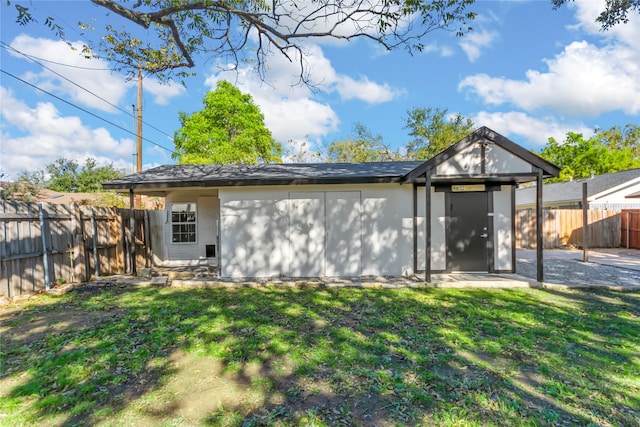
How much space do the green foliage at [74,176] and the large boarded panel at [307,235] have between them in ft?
112

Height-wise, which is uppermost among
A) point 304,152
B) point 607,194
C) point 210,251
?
point 304,152

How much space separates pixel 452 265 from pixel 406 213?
1.82 meters

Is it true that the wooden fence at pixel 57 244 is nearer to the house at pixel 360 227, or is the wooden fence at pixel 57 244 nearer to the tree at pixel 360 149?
the house at pixel 360 227

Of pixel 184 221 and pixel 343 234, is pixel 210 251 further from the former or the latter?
pixel 343 234

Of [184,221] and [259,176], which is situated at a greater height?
[259,176]

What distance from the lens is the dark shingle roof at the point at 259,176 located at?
7.52 meters

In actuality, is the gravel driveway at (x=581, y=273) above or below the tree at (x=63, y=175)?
below

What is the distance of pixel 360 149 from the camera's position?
26906mm

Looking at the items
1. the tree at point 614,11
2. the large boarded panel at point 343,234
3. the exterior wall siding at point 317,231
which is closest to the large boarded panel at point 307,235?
the exterior wall siding at point 317,231

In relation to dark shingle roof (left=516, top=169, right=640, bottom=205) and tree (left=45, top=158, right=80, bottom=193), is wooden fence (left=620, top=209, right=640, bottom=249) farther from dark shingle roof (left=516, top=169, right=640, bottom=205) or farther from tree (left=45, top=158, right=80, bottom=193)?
tree (left=45, top=158, right=80, bottom=193)

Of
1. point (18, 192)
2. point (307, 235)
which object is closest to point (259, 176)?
point (307, 235)

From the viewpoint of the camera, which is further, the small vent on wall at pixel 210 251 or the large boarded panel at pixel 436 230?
the small vent on wall at pixel 210 251

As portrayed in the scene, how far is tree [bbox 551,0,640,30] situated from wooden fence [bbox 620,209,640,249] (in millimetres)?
10971

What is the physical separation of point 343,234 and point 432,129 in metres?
21.5
